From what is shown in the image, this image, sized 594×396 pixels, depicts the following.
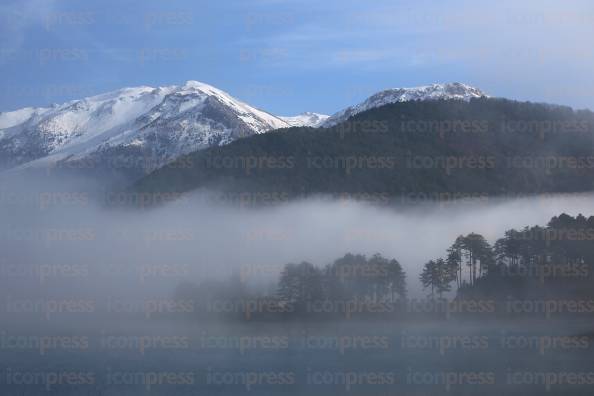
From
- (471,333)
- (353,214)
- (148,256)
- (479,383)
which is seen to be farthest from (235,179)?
(479,383)

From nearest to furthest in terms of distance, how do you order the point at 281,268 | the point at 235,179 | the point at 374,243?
the point at 281,268
the point at 374,243
the point at 235,179

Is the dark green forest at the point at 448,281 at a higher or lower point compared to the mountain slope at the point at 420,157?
lower

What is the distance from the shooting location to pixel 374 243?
73.4 meters

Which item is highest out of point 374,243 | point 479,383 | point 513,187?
point 513,187

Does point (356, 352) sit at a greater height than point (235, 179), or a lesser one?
lesser

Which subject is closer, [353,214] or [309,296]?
[309,296]

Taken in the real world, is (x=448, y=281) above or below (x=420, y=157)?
below

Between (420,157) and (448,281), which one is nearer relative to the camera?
(448,281)

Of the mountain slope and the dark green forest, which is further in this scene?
the mountain slope

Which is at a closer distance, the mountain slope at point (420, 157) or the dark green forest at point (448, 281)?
the dark green forest at point (448, 281)

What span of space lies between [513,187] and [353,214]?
20272 millimetres

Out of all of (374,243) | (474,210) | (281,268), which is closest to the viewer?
(281,268)

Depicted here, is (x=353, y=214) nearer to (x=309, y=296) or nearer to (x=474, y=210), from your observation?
(x=474, y=210)

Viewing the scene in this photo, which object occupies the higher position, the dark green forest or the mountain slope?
the mountain slope
